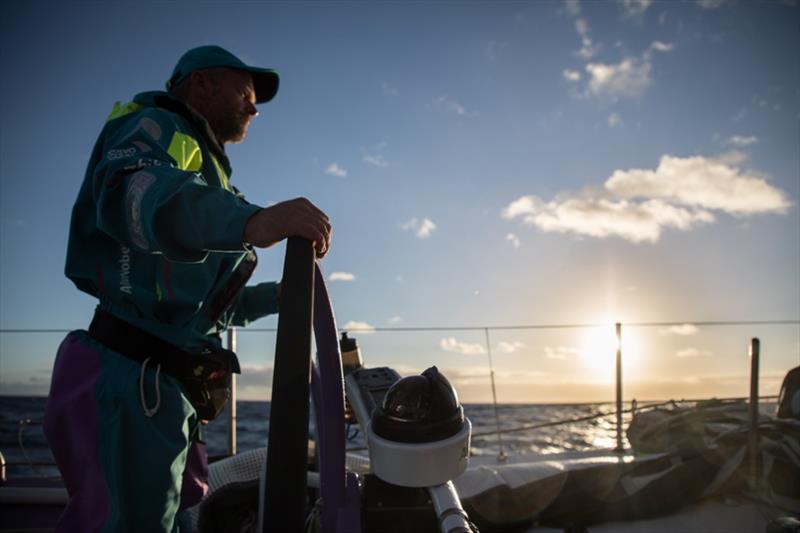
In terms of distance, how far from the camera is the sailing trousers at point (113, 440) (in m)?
1.14

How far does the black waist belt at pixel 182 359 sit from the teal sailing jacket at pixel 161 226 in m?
0.02

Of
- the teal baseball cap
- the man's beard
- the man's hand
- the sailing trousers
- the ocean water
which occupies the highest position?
the teal baseball cap

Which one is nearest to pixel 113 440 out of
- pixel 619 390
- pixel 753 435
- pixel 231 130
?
pixel 231 130

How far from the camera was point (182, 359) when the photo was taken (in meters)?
1.32

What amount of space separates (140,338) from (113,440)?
0.25 m

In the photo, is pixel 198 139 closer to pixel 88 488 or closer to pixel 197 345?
pixel 197 345

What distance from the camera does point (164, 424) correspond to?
122 cm

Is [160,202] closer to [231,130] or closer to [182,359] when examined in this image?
[182,359]

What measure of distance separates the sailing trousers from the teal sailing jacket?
0.13 meters

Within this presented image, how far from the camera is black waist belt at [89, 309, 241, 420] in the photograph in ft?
4.10

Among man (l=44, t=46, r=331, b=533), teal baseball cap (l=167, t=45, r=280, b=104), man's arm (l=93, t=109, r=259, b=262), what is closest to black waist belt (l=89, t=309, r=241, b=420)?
man (l=44, t=46, r=331, b=533)

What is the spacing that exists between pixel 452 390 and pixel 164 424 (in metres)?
0.71

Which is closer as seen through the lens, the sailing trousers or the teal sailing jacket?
the teal sailing jacket

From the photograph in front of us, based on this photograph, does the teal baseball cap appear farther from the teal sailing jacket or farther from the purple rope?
the purple rope
